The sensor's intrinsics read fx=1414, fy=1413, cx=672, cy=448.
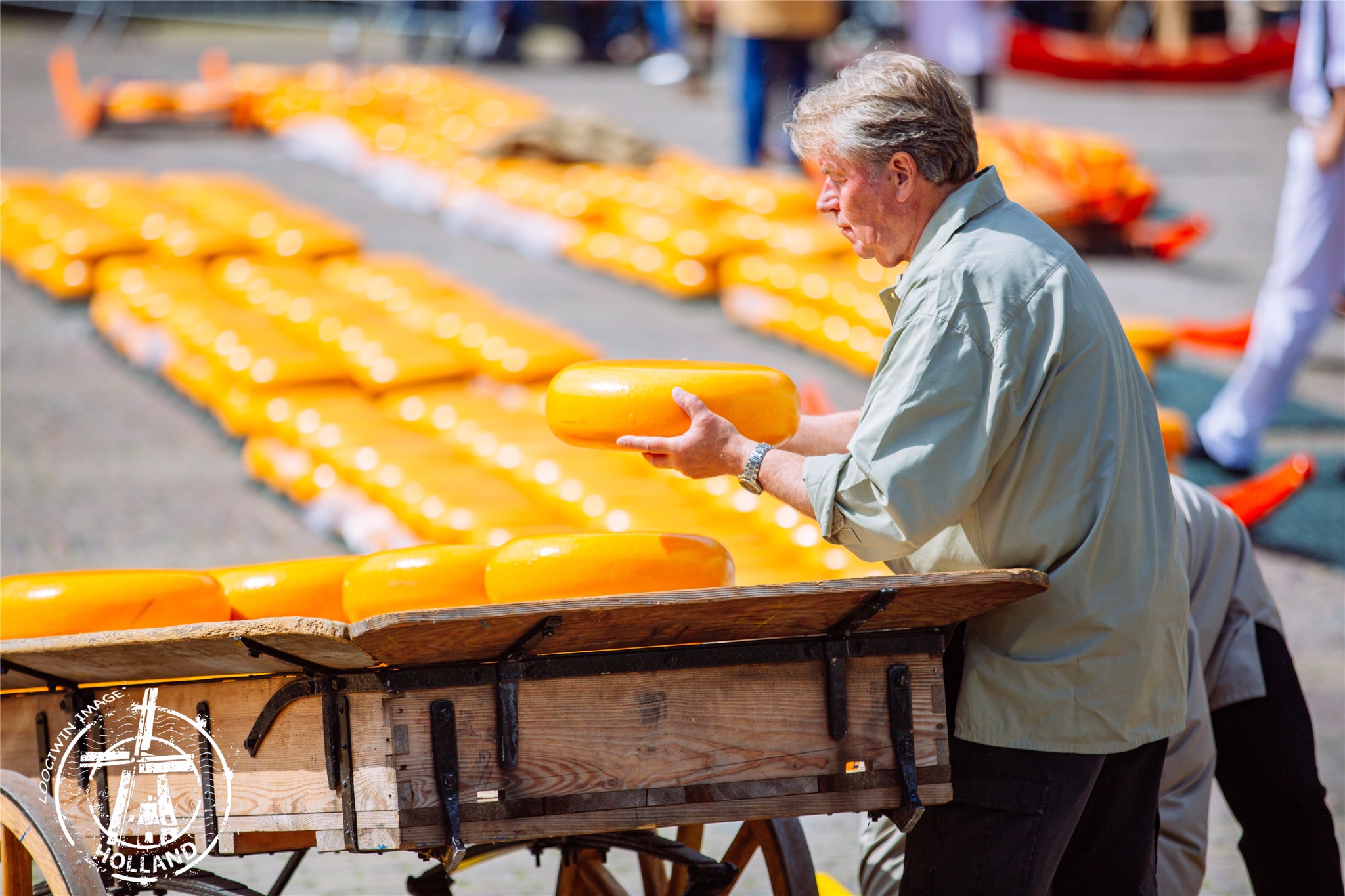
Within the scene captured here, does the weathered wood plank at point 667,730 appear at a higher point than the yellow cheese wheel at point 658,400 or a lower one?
lower

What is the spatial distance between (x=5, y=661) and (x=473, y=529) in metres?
2.02

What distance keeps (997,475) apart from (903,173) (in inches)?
17.3

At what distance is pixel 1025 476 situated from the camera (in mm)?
1908

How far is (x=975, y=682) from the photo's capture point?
1980mm

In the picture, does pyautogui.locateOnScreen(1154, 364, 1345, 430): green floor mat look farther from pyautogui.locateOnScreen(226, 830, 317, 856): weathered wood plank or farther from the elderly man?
pyautogui.locateOnScreen(226, 830, 317, 856): weathered wood plank

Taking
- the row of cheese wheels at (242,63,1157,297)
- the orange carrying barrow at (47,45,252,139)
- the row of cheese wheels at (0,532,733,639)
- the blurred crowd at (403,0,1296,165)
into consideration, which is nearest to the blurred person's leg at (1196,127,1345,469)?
the row of cheese wheels at (242,63,1157,297)

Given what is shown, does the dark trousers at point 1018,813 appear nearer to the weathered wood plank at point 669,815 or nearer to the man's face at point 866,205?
the weathered wood plank at point 669,815

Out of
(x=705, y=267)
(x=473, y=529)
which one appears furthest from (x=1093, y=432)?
(x=705, y=267)

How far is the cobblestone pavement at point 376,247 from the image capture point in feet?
11.7

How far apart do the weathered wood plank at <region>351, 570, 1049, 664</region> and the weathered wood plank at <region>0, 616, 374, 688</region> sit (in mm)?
70

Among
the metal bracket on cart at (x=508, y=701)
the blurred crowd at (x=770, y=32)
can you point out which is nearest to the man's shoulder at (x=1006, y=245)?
the metal bracket on cart at (x=508, y=701)

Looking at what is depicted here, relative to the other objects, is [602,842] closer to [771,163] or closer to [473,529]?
[473,529]

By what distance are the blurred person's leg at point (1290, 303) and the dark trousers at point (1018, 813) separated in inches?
139

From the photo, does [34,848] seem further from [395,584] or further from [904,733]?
[904,733]
